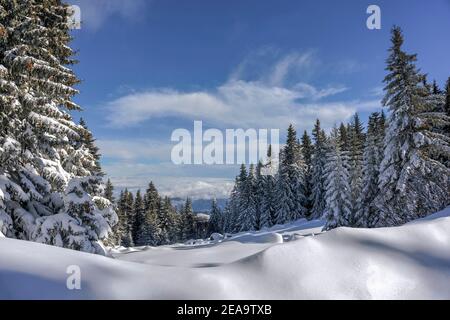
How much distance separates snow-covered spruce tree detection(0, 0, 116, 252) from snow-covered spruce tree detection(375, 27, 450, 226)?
15594 mm

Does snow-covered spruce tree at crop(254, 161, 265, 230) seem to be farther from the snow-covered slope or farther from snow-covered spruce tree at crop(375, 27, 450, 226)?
the snow-covered slope

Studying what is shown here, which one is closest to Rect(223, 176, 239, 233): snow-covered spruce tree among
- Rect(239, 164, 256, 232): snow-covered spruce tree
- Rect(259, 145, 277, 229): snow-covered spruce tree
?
Rect(239, 164, 256, 232): snow-covered spruce tree

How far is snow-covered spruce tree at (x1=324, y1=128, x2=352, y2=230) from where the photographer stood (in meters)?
30.7

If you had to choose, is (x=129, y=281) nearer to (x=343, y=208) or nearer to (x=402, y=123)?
(x=402, y=123)

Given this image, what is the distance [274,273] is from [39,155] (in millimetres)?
11704

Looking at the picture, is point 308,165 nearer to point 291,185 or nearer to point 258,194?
point 291,185

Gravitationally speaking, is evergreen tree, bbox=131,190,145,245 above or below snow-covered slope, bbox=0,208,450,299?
below

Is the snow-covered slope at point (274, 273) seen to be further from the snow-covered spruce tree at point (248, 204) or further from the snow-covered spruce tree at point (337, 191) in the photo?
the snow-covered spruce tree at point (248, 204)

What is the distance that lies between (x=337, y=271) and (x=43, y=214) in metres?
11.3

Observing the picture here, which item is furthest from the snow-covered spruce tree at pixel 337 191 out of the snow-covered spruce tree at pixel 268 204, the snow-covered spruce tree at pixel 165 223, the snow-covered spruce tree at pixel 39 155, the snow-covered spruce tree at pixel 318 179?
the snow-covered spruce tree at pixel 165 223

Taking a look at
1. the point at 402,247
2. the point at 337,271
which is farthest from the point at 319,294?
the point at 402,247

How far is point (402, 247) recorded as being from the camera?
4477mm

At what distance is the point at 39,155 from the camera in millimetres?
12461

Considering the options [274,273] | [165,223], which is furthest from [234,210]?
[274,273]
